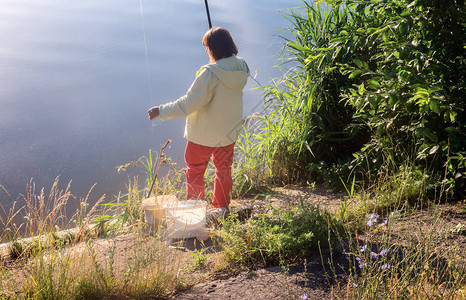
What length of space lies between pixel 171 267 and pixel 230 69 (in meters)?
1.82

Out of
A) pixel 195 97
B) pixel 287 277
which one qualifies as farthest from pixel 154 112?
pixel 287 277

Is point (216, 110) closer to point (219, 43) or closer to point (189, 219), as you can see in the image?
point (219, 43)

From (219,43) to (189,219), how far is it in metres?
1.41

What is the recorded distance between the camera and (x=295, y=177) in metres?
5.10

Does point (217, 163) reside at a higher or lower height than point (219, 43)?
lower

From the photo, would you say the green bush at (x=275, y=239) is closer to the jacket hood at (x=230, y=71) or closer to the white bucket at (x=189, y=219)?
the white bucket at (x=189, y=219)

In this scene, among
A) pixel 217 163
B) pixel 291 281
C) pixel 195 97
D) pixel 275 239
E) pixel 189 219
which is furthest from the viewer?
pixel 217 163

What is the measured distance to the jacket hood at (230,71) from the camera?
12.7 ft

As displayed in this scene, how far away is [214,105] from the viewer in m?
3.98

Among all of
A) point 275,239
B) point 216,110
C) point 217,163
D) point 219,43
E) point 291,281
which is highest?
point 219,43

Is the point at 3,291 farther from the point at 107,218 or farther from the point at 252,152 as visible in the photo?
the point at 252,152

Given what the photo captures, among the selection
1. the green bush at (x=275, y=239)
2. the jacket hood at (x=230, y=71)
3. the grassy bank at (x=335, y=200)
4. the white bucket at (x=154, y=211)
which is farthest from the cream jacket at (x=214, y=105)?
the green bush at (x=275, y=239)

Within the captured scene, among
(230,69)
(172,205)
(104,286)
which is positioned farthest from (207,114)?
(104,286)

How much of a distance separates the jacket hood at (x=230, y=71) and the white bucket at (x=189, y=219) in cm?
99
